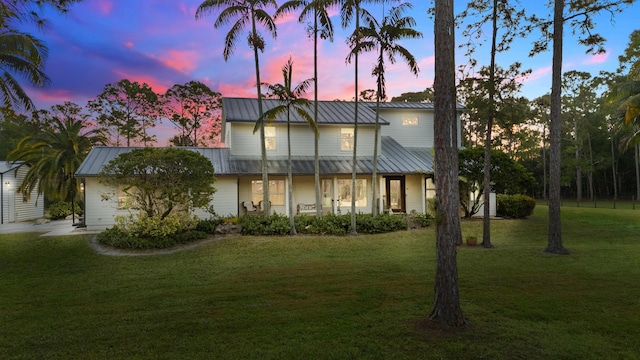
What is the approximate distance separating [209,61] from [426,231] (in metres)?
14.2

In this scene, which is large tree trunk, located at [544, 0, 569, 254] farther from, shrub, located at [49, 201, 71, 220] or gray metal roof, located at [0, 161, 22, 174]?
gray metal roof, located at [0, 161, 22, 174]

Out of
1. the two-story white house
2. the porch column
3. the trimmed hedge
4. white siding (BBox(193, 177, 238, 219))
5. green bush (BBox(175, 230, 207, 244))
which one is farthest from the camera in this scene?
the porch column

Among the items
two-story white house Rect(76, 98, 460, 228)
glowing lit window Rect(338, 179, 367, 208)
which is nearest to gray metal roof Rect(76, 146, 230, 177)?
two-story white house Rect(76, 98, 460, 228)

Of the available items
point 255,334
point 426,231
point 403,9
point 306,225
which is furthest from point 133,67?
point 255,334

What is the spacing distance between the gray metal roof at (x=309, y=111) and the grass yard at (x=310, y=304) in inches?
332

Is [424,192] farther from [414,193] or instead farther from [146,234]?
[146,234]

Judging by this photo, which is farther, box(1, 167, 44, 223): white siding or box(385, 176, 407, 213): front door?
box(1, 167, 44, 223): white siding

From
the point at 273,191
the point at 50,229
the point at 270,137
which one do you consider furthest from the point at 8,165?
the point at 273,191

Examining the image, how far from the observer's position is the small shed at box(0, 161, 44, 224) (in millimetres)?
20750

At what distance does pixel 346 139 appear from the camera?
19.6 metres

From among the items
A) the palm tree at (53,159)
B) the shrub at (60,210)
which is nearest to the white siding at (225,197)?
the palm tree at (53,159)

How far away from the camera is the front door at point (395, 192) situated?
66.1 ft

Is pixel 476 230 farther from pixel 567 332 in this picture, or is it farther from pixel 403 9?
pixel 567 332

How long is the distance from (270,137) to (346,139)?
165 inches
